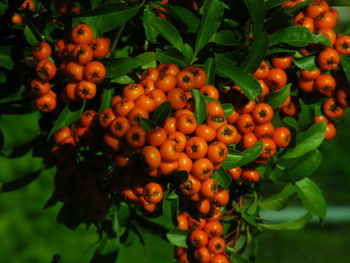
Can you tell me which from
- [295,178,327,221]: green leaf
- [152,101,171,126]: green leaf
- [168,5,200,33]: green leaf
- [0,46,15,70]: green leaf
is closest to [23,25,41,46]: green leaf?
[0,46,15,70]: green leaf

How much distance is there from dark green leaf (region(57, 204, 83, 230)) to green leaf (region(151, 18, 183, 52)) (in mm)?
860

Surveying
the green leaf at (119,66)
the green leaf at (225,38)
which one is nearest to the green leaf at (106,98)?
the green leaf at (119,66)

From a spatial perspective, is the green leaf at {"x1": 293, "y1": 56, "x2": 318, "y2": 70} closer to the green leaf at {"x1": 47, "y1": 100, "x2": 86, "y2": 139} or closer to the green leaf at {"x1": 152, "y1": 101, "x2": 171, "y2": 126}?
the green leaf at {"x1": 152, "y1": 101, "x2": 171, "y2": 126}

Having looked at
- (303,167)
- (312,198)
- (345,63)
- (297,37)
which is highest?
(297,37)

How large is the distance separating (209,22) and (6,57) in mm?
805

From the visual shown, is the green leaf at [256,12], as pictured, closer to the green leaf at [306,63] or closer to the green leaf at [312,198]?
the green leaf at [306,63]

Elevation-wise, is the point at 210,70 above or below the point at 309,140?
above

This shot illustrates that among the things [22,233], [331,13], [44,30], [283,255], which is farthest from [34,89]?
[283,255]

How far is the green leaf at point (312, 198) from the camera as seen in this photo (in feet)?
6.38

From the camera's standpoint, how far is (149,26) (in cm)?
174

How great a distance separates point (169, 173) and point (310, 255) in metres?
4.12

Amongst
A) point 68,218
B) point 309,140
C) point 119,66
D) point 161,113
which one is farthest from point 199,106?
point 68,218

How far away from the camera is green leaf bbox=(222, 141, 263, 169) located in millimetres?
1575

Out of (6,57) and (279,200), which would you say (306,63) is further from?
(6,57)
